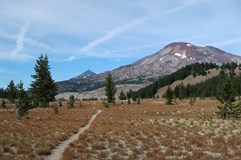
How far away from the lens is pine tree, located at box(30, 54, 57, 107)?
70.7 meters

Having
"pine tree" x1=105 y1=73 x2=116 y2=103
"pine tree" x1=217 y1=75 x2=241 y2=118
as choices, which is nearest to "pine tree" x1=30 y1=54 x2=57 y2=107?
"pine tree" x1=105 y1=73 x2=116 y2=103

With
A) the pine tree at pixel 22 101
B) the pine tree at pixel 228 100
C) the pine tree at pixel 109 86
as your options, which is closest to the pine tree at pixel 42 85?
the pine tree at pixel 109 86

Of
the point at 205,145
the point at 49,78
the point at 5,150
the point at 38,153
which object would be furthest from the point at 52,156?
the point at 49,78

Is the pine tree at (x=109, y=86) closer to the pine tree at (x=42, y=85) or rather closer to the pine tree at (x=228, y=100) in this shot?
the pine tree at (x=42, y=85)

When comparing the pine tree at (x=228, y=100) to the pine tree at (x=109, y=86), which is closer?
the pine tree at (x=228, y=100)

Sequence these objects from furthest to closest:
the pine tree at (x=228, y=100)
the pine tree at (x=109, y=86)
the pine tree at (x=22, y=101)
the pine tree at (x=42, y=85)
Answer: the pine tree at (x=109, y=86)
the pine tree at (x=42, y=85)
the pine tree at (x=228, y=100)
the pine tree at (x=22, y=101)

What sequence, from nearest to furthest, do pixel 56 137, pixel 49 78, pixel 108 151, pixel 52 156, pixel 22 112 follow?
pixel 52 156
pixel 108 151
pixel 56 137
pixel 22 112
pixel 49 78

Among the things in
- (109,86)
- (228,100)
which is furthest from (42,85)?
(228,100)

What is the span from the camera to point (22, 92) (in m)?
41.8

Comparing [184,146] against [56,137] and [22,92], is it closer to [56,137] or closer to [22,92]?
[56,137]

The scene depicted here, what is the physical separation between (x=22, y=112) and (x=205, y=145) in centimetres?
2565

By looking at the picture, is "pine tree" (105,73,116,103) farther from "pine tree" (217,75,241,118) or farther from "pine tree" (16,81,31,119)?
"pine tree" (16,81,31,119)

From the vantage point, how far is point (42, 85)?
231 feet

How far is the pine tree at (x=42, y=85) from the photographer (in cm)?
7069
